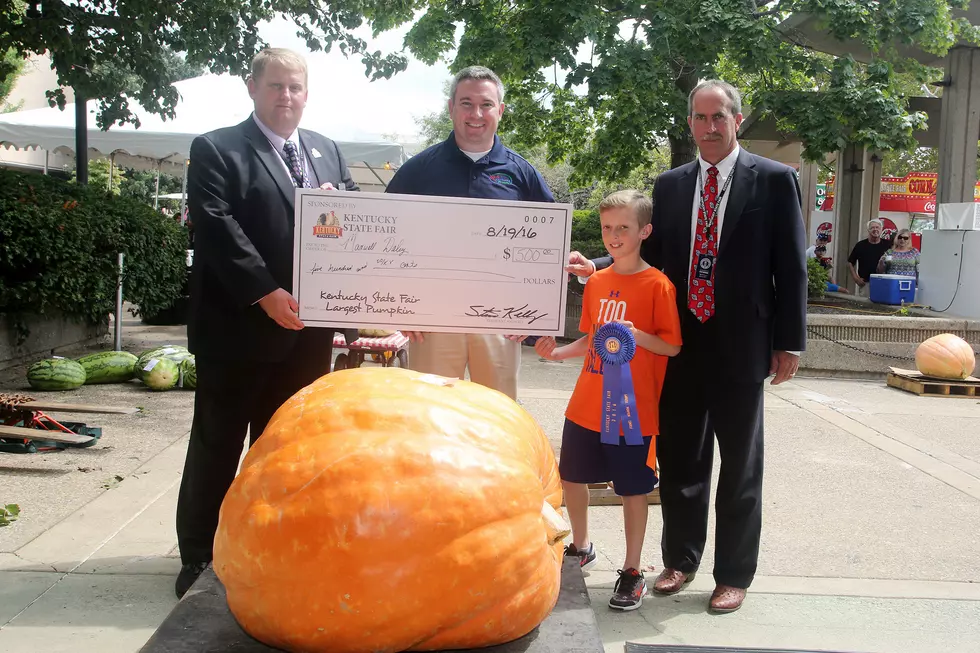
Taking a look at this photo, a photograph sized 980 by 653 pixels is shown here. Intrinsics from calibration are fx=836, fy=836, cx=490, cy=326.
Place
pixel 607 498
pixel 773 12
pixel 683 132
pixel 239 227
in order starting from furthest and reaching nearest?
pixel 683 132 → pixel 773 12 → pixel 607 498 → pixel 239 227

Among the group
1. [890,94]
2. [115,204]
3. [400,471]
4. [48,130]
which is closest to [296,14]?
[115,204]

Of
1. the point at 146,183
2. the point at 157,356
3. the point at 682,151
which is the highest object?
the point at 146,183

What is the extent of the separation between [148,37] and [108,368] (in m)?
3.65

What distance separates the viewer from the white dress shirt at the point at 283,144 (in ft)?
10.9

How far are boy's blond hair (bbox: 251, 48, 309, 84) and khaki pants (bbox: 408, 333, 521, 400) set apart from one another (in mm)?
1260

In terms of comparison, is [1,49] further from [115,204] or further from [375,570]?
[375,570]

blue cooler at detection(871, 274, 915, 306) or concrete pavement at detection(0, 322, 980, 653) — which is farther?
blue cooler at detection(871, 274, 915, 306)

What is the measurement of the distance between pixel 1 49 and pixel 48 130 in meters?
4.35

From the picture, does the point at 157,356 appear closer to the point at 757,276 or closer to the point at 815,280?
the point at 757,276

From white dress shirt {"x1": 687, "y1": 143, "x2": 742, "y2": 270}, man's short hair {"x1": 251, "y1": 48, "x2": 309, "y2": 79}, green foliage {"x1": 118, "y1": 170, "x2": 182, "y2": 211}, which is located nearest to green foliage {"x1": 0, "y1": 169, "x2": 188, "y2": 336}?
man's short hair {"x1": 251, "y1": 48, "x2": 309, "y2": 79}

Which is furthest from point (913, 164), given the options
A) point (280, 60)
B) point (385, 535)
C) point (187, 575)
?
point (385, 535)

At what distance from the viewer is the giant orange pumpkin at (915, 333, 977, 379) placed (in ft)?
30.7

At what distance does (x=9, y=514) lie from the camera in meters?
4.25

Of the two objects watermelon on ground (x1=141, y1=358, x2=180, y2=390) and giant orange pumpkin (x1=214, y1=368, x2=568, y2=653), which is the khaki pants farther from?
watermelon on ground (x1=141, y1=358, x2=180, y2=390)
